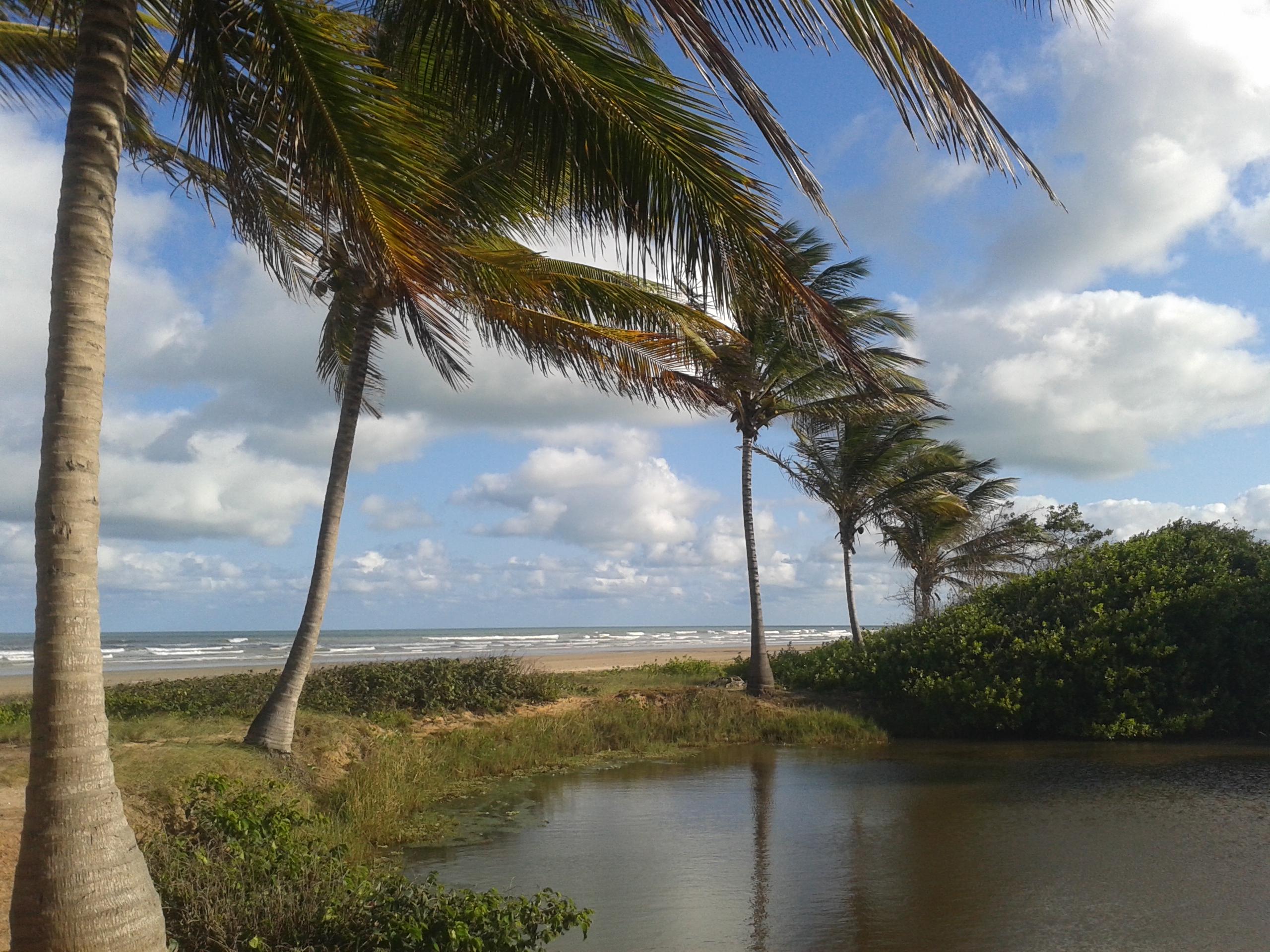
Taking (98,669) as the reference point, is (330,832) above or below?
below

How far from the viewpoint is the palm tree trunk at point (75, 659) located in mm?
3977

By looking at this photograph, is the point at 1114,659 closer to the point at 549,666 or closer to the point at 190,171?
the point at 190,171

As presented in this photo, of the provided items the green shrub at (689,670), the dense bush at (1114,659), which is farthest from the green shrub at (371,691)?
the dense bush at (1114,659)

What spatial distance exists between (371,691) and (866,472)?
498 inches

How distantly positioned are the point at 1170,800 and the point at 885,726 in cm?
666

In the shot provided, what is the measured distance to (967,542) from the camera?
30.4 metres

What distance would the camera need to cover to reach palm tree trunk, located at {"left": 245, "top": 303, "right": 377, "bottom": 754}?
397 inches

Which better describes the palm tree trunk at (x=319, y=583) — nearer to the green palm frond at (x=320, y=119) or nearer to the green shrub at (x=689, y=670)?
the green palm frond at (x=320, y=119)

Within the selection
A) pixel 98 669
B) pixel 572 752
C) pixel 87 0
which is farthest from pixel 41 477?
pixel 572 752

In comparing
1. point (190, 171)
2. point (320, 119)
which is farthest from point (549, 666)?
point (320, 119)

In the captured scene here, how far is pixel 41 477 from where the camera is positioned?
4.16 meters

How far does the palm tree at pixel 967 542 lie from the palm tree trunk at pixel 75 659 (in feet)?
80.4

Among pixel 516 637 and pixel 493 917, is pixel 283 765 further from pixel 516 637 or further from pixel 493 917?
pixel 516 637

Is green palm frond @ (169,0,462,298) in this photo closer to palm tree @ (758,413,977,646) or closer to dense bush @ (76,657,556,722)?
dense bush @ (76,657,556,722)
